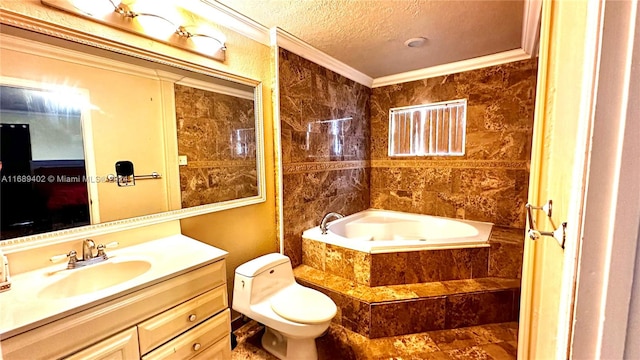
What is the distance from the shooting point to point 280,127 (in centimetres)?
222

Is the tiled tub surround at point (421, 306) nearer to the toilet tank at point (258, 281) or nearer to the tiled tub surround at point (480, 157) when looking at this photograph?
the toilet tank at point (258, 281)

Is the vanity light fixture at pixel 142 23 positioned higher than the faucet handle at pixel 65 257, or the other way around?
the vanity light fixture at pixel 142 23

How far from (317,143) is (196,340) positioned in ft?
6.19

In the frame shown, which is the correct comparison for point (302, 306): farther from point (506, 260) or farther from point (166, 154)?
point (506, 260)

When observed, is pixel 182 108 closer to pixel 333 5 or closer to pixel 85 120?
pixel 85 120

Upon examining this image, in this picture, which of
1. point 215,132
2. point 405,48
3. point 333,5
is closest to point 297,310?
point 215,132

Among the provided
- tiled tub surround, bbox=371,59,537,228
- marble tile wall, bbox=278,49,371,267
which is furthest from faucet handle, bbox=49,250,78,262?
tiled tub surround, bbox=371,59,537,228

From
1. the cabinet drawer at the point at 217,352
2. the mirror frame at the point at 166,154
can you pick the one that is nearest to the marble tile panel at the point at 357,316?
the cabinet drawer at the point at 217,352

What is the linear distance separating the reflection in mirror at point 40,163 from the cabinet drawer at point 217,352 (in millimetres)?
862

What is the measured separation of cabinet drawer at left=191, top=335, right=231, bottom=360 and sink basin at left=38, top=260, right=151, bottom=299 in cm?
50

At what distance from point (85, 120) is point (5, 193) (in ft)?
1.38

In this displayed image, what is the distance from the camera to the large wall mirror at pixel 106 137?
1.09 meters

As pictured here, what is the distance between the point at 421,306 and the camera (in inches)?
75.7

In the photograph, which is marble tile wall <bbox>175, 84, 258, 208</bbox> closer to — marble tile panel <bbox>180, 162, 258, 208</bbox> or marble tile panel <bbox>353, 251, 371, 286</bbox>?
marble tile panel <bbox>180, 162, 258, 208</bbox>
